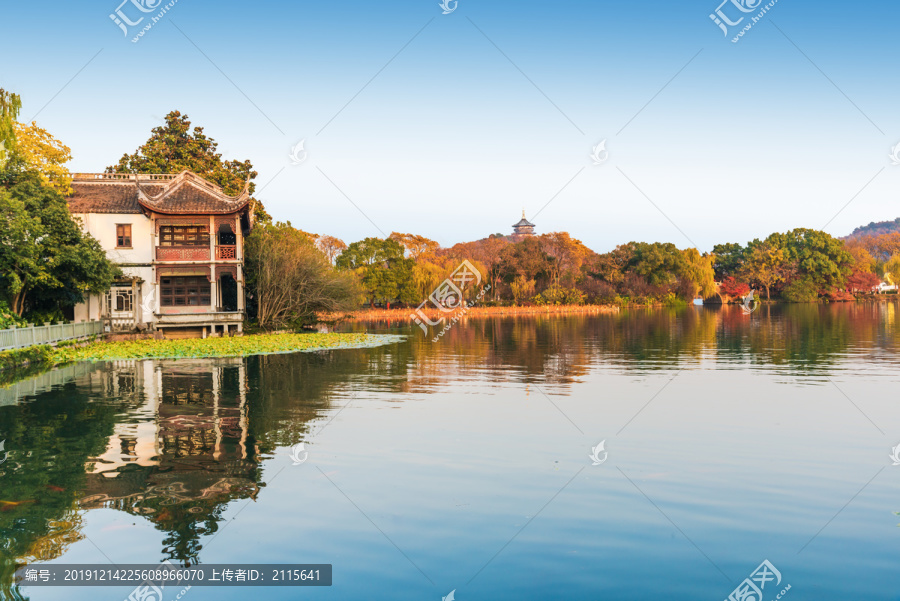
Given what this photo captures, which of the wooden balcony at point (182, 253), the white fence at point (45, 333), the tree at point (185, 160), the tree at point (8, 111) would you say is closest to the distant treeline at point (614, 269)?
the tree at point (185, 160)

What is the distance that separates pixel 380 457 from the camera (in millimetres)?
9984

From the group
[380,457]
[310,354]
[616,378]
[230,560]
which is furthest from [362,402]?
[310,354]

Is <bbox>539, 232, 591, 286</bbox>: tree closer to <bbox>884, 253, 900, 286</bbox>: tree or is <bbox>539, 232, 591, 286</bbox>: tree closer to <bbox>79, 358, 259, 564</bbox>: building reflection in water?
<bbox>884, 253, 900, 286</bbox>: tree

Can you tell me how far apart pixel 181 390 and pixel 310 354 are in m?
9.71

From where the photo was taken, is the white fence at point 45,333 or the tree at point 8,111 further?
the white fence at point 45,333

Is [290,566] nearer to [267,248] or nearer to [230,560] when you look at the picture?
[230,560]

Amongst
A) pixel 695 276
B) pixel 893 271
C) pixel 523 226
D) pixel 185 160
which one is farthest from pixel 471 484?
pixel 523 226

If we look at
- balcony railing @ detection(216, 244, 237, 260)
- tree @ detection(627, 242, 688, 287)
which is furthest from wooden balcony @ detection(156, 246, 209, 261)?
tree @ detection(627, 242, 688, 287)

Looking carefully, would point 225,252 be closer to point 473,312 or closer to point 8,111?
point 8,111

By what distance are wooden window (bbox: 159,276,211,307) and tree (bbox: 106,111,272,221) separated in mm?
8061

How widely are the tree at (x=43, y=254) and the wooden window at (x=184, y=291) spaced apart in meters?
3.64

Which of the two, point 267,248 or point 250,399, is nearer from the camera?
point 250,399

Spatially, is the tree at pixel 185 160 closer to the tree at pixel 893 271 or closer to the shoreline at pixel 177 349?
the shoreline at pixel 177 349

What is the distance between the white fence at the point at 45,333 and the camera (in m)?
21.2
